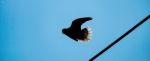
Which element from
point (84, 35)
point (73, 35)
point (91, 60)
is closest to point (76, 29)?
point (73, 35)

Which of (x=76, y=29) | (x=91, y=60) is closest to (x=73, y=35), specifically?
(x=76, y=29)

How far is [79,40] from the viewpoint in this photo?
208 inches

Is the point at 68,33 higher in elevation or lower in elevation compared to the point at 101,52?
higher

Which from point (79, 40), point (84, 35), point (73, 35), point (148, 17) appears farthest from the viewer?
point (84, 35)

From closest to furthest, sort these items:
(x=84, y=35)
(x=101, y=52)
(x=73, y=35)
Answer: (x=101, y=52) → (x=73, y=35) → (x=84, y=35)

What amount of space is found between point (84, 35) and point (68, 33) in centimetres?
106

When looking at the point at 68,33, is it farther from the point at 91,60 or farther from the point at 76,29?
the point at 91,60

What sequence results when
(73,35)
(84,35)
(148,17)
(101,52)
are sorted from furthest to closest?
(84,35) → (73,35) → (101,52) → (148,17)

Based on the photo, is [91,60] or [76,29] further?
[76,29]

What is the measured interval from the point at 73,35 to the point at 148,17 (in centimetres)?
306

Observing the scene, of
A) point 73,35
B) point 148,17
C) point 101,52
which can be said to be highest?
point 73,35

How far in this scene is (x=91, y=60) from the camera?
2305 mm

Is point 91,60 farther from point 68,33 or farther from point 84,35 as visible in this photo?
point 84,35

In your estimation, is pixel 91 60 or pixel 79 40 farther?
pixel 79 40
